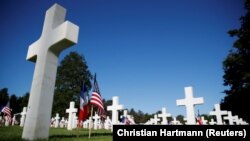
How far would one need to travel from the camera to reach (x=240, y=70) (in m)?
22.0

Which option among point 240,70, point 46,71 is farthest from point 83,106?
point 240,70

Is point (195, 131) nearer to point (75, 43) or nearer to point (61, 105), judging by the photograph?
point (75, 43)

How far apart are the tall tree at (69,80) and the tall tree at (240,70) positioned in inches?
1134

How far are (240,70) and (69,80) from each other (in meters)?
34.8

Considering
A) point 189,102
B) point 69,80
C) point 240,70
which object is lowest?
point 189,102

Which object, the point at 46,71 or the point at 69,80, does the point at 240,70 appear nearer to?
the point at 46,71

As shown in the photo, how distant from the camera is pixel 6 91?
7200 cm

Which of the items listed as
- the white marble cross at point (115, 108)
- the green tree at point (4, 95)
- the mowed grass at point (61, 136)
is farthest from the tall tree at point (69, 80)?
the mowed grass at point (61, 136)

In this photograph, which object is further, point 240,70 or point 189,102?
point 240,70

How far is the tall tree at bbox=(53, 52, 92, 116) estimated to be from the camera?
42.8m

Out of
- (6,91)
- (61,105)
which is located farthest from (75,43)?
(6,91)

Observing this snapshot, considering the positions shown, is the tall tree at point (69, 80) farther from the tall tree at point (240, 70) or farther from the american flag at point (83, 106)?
the american flag at point (83, 106)

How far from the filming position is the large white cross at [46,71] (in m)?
5.75

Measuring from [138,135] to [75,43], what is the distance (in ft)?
11.3
